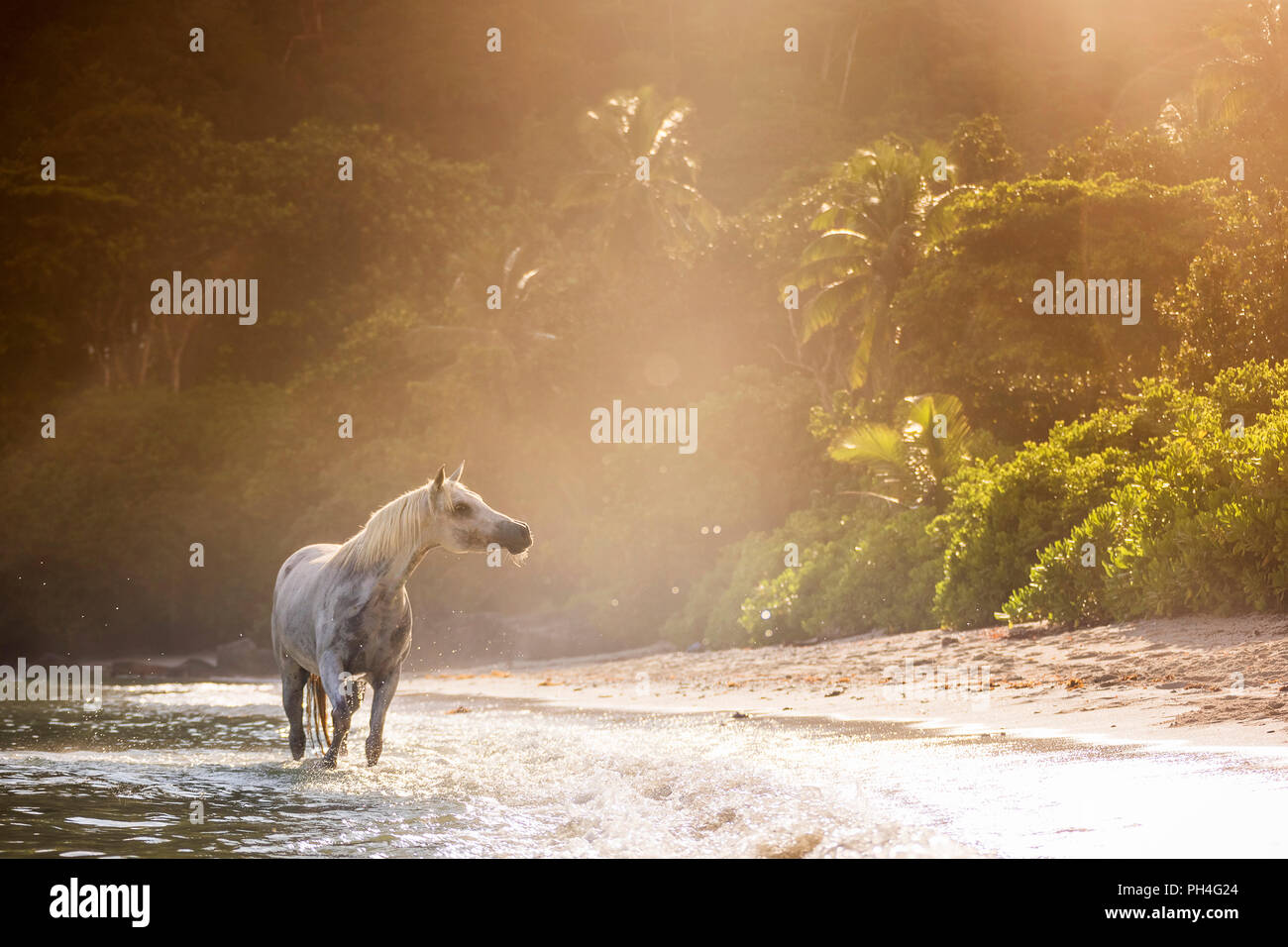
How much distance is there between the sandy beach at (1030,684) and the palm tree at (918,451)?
168 inches

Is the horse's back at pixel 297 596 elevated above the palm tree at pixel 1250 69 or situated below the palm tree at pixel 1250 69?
below

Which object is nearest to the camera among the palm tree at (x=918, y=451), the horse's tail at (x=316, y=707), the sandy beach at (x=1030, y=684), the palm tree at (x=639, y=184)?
the sandy beach at (x=1030, y=684)

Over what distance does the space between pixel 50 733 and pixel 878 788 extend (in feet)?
33.7

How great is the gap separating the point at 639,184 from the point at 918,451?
2282 cm

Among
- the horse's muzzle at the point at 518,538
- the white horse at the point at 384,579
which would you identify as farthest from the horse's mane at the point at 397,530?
the horse's muzzle at the point at 518,538

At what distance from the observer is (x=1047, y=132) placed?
48750 millimetres

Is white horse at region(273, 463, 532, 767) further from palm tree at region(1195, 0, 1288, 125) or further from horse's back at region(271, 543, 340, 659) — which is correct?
palm tree at region(1195, 0, 1288, 125)

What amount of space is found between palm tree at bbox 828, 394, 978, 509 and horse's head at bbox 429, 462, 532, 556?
13.7 meters

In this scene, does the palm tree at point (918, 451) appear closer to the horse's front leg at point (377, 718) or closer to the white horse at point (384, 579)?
the white horse at point (384, 579)

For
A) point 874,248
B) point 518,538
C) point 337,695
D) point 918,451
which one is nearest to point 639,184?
point 874,248

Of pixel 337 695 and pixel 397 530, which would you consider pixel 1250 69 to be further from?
pixel 337 695

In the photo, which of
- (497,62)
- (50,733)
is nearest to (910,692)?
(50,733)

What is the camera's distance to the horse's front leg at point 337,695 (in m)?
8.80

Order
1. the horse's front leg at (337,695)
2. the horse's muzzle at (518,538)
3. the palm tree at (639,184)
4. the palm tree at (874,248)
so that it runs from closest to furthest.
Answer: the horse's front leg at (337,695) < the horse's muzzle at (518,538) < the palm tree at (874,248) < the palm tree at (639,184)
